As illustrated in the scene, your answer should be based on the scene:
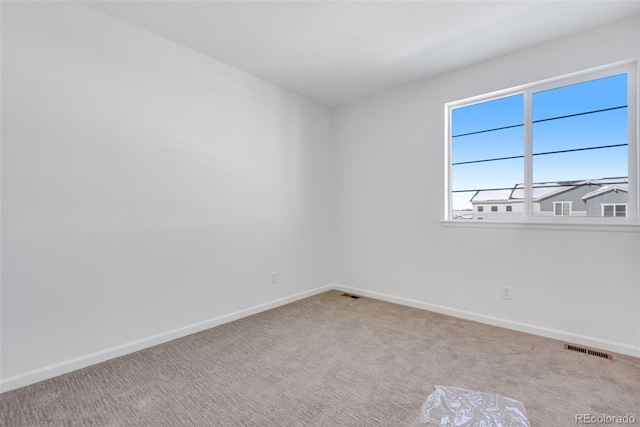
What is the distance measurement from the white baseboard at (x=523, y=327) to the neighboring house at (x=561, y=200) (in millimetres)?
1002

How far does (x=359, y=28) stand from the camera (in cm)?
240

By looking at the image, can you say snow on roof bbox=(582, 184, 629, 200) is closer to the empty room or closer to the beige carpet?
the empty room

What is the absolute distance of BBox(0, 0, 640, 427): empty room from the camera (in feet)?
6.11

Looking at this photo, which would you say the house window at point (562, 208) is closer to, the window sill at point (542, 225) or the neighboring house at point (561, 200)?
the neighboring house at point (561, 200)

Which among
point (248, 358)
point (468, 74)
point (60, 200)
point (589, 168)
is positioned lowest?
point (248, 358)

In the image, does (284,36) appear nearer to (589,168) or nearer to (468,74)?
(468,74)

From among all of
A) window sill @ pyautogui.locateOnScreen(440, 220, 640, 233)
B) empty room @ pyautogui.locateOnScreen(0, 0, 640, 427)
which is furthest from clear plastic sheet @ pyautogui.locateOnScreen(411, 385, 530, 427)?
window sill @ pyautogui.locateOnScreen(440, 220, 640, 233)

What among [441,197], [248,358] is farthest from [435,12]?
[248,358]

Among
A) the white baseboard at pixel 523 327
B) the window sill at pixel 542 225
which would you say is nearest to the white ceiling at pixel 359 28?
the window sill at pixel 542 225

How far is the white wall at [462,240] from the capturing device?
2354 mm

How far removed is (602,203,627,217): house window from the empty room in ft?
0.05

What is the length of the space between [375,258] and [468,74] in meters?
2.30

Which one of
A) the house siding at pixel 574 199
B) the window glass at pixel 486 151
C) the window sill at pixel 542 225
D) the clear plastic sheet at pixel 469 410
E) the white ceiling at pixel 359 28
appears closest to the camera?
the clear plastic sheet at pixel 469 410

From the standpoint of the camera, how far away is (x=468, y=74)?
9.96 ft
